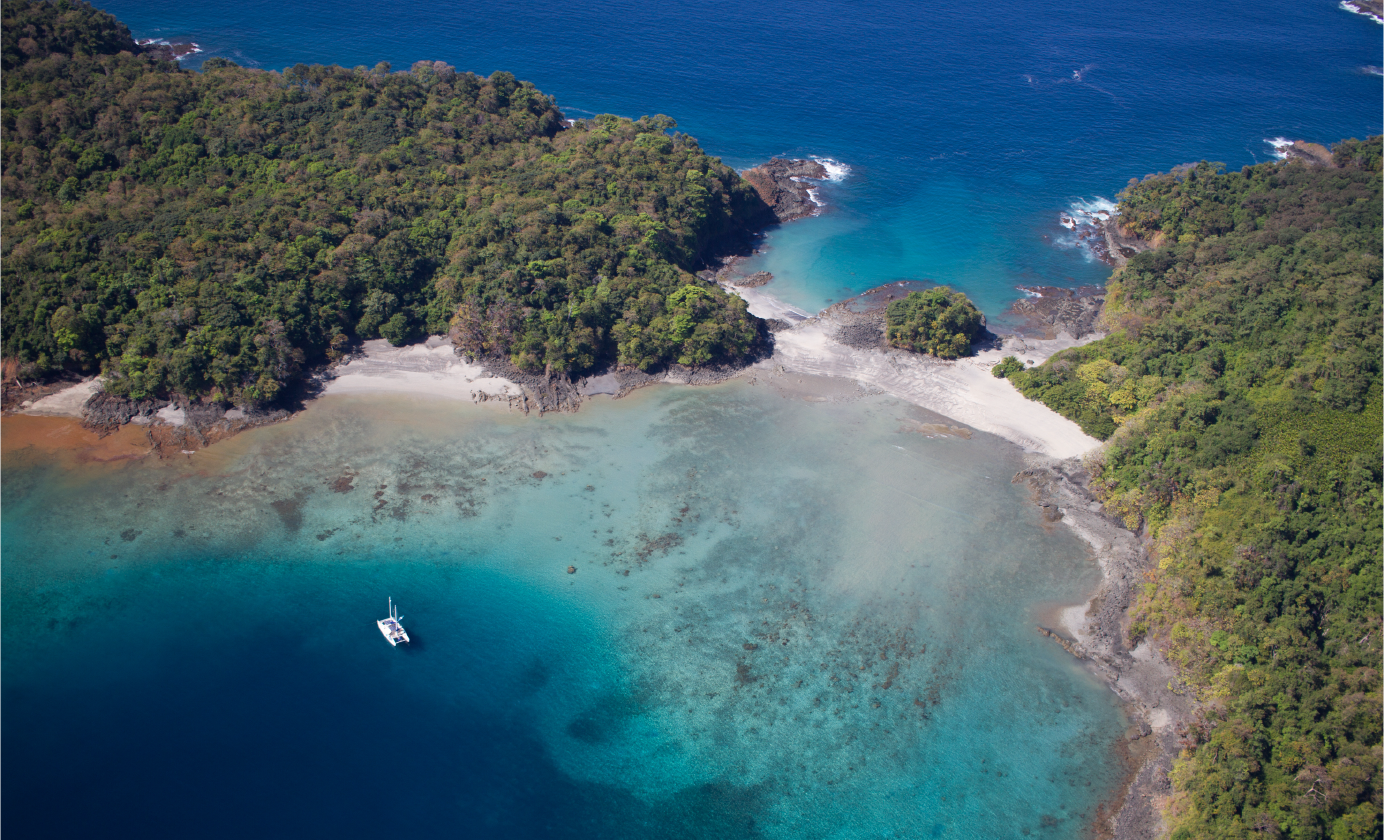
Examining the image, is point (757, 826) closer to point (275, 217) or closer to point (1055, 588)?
point (1055, 588)

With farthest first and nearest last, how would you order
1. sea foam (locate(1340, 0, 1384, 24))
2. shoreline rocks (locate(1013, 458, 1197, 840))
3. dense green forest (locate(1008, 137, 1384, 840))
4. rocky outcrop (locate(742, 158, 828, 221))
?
sea foam (locate(1340, 0, 1384, 24)), rocky outcrop (locate(742, 158, 828, 221)), shoreline rocks (locate(1013, 458, 1197, 840)), dense green forest (locate(1008, 137, 1384, 840))

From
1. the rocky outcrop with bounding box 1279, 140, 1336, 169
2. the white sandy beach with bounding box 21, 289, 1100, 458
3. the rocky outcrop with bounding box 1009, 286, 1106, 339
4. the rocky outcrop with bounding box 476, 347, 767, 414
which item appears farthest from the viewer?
the rocky outcrop with bounding box 1279, 140, 1336, 169

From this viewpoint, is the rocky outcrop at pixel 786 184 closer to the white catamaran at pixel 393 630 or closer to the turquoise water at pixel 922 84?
the turquoise water at pixel 922 84

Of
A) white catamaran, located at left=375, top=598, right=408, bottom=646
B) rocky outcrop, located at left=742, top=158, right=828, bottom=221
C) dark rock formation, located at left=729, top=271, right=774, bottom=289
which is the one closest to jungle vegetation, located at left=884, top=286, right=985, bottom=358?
dark rock formation, located at left=729, top=271, right=774, bottom=289

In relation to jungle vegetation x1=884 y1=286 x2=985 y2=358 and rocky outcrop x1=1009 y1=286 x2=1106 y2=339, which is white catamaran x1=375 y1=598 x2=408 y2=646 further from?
rocky outcrop x1=1009 y1=286 x2=1106 y2=339

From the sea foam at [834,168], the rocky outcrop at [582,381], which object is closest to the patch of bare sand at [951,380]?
the rocky outcrop at [582,381]

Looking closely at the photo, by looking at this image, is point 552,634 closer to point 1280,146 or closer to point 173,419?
point 173,419

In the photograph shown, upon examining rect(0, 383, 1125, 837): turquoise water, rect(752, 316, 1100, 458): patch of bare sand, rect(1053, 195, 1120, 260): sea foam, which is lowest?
rect(0, 383, 1125, 837): turquoise water
